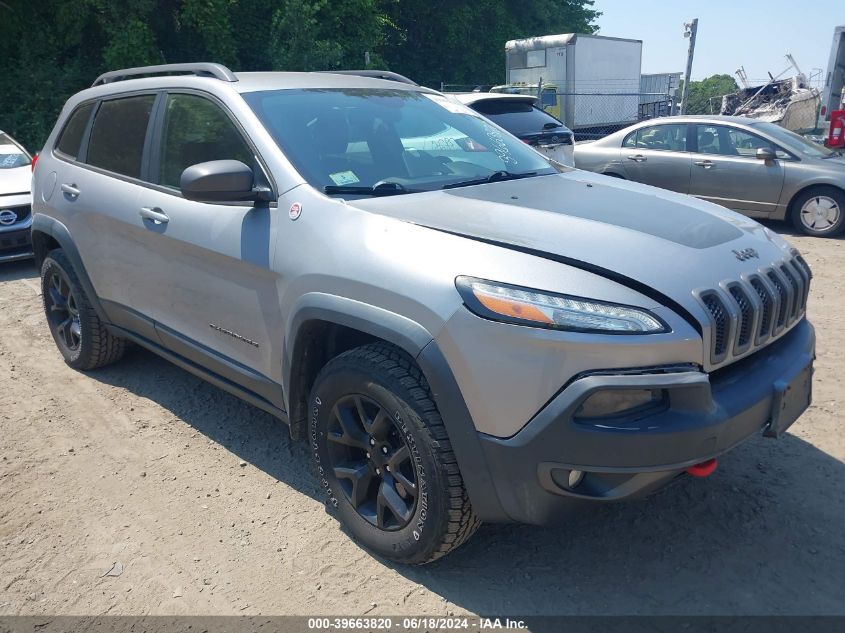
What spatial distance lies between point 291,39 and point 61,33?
5.81 metres

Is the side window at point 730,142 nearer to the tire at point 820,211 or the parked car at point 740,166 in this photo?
the parked car at point 740,166

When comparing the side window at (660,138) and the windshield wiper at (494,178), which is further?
the side window at (660,138)

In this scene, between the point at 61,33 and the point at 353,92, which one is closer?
the point at 353,92

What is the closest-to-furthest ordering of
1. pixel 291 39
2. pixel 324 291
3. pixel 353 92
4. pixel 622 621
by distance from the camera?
pixel 622 621
pixel 324 291
pixel 353 92
pixel 291 39

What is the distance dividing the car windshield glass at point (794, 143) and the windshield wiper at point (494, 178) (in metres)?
6.43

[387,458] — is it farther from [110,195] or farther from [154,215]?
[110,195]

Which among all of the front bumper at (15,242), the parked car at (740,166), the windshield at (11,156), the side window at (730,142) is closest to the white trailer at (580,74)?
the parked car at (740,166)

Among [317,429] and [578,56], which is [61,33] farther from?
[317,429]

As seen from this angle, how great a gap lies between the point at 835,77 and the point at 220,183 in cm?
1433

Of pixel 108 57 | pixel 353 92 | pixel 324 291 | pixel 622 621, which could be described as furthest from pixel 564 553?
pixel 108 57

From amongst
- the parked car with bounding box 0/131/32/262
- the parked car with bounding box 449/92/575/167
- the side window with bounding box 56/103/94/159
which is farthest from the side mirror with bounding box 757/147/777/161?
the parked car with bounding box 0/131/32/262

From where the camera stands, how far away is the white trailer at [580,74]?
20266 mm

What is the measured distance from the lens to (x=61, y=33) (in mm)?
18469

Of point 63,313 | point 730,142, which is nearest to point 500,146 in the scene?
point 63,313
